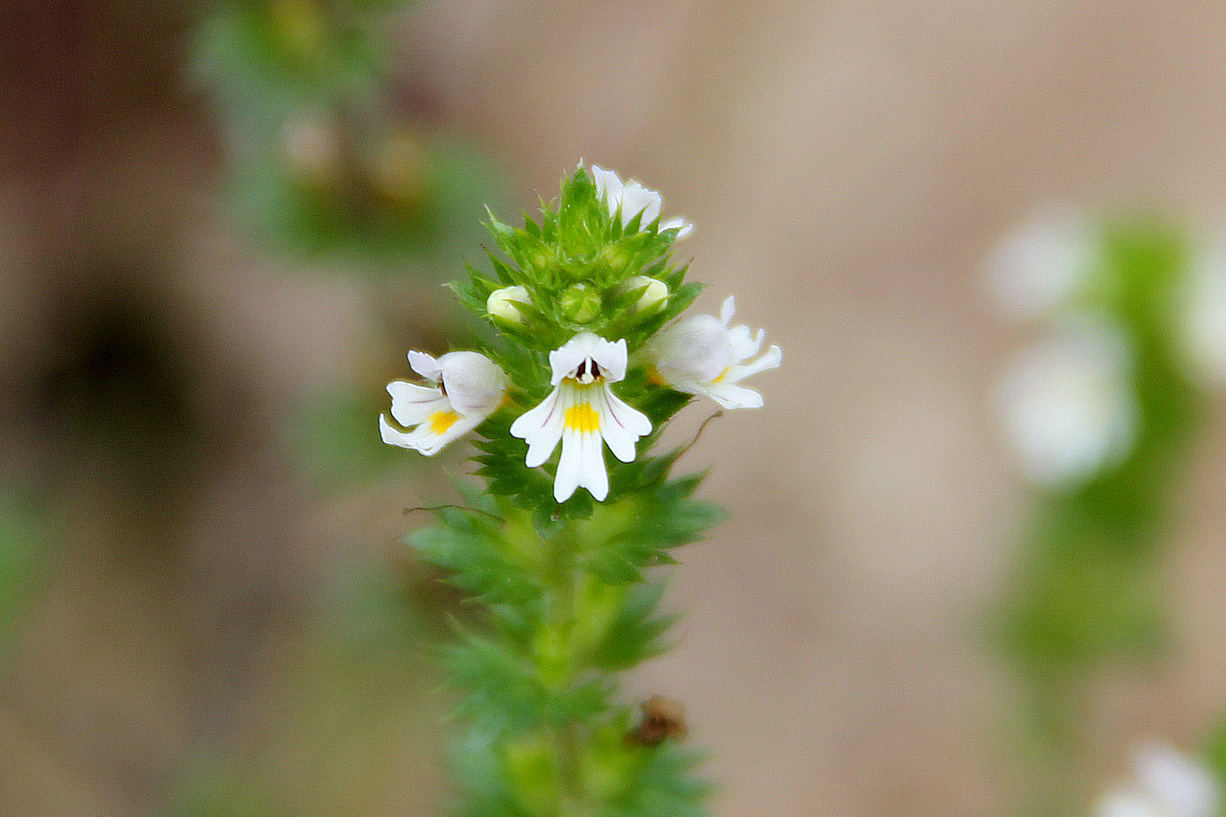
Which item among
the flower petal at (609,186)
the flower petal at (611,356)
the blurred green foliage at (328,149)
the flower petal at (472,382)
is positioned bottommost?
the flower petal at (611,356)

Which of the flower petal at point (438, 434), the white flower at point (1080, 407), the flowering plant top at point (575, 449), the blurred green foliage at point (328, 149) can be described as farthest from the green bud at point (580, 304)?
the white flower at point (1080, 407)

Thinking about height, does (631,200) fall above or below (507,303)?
above

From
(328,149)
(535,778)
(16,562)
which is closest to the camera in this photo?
(535,778)

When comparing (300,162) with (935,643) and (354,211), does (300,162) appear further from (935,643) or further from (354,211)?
(935,643)

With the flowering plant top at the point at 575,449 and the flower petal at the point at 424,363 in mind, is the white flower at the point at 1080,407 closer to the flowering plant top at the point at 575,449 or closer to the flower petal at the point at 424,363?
the flowering plant top at the point at 575,449

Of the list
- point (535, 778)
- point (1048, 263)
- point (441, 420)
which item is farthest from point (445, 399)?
point (1048, 263)

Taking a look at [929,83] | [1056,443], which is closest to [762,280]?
[929,83]

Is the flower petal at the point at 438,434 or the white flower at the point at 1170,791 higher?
the flower petal at the point at 438,434

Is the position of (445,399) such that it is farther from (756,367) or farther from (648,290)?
(756,367)
